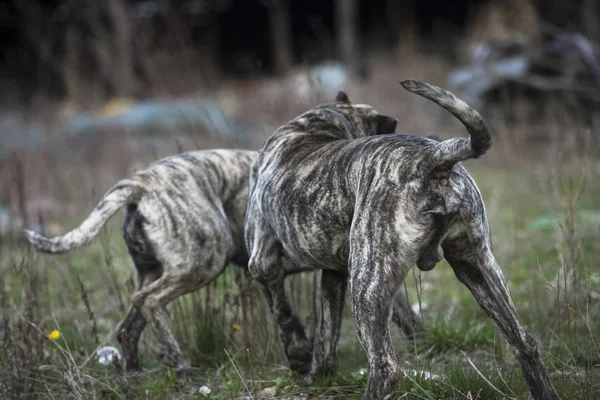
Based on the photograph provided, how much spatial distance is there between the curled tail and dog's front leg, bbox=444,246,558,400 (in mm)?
2091

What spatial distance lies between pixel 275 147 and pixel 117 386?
1.50m

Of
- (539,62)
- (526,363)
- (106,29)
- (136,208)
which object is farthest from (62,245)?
(106,29)

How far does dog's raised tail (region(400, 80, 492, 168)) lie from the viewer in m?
2.52

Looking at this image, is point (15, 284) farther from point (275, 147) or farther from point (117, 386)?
point (275, 147)

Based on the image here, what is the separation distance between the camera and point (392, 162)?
2807 millimetres

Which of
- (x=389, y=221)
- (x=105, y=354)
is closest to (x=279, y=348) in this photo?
(x=105, y=354)

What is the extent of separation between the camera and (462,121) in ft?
8.47

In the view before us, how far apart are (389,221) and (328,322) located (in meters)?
1.14

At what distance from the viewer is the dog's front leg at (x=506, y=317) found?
288cm

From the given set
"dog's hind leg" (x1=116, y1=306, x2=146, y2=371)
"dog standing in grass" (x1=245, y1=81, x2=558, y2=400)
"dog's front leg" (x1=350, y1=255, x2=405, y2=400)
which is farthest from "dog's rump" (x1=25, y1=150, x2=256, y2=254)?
"dog's front leg" (x1=350, y1=255, x2=405, y2=400)

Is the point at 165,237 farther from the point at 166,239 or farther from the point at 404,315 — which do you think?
the point at 404,315

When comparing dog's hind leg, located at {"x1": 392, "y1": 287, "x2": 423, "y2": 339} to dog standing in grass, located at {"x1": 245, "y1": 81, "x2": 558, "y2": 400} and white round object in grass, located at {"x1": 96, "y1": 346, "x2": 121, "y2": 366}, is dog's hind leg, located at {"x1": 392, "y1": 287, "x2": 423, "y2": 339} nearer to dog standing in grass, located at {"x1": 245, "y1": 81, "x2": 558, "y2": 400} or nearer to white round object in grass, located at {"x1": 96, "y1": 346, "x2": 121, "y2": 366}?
dog standing in grass, located at {"x1": 245, "y1": 81, "x2": 558, "y2": 400}

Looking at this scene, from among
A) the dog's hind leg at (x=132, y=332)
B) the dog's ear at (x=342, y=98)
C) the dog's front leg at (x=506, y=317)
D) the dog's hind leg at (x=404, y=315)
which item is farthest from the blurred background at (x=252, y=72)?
the dog's front leg at (x=506, y=317)

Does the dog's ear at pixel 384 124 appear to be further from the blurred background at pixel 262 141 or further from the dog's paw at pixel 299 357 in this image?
the dog's paw at pixel 299 357
